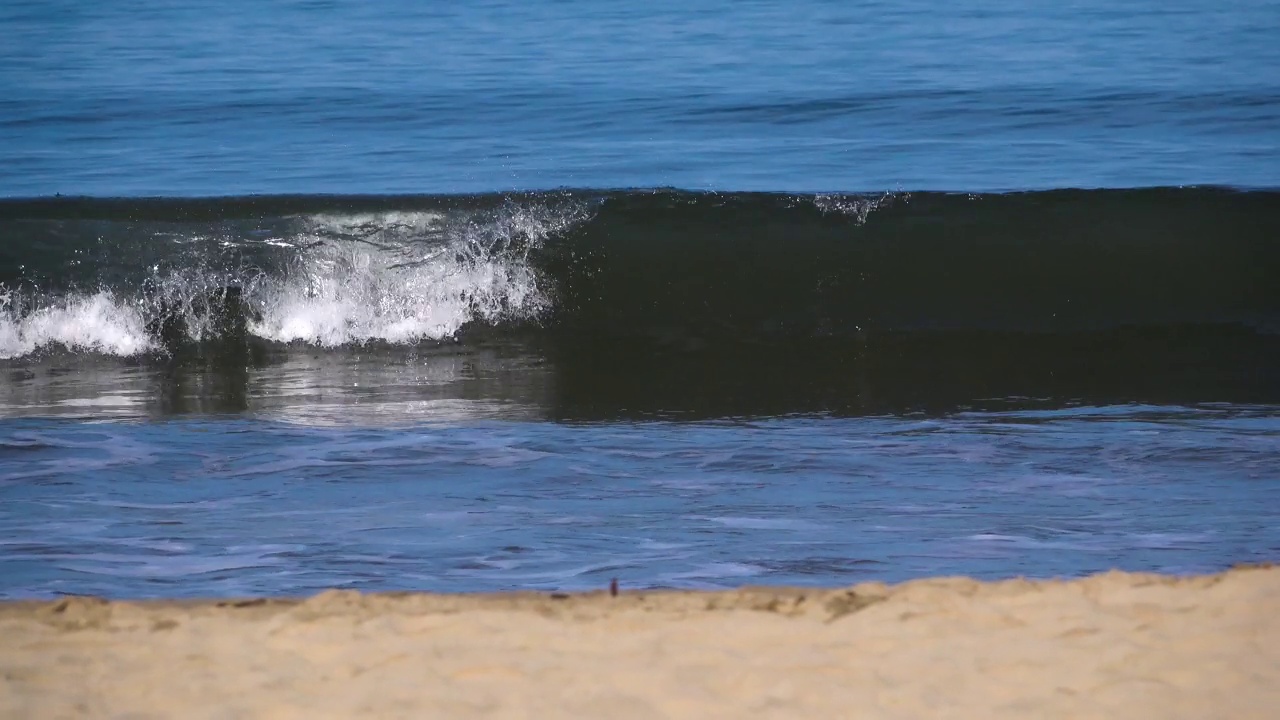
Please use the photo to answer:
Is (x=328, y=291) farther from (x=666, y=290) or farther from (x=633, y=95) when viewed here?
(x=633, y=95)

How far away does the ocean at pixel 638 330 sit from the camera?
15.4 ft

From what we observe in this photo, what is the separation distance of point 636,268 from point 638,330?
77cm

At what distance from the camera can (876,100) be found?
17703 mm

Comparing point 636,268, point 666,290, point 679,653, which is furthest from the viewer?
point 636,268

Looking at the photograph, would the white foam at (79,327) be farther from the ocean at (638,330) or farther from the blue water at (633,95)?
the blue water at (633,95)

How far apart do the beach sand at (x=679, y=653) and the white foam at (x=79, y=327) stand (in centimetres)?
538

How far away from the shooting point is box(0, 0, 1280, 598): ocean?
4703mm

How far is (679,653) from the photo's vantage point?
3.25 m

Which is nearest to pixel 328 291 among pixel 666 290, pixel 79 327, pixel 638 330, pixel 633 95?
pixel 79 327

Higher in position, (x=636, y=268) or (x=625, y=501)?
(x=636, y=268)

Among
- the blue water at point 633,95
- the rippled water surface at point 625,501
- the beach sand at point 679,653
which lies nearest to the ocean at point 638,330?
the rippled water surface at point 625,501

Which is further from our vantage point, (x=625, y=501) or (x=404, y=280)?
(x=404, y=280)

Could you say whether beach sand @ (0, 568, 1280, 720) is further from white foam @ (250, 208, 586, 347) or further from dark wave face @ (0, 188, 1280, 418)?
white foam @ (250, 208, 586, 347)

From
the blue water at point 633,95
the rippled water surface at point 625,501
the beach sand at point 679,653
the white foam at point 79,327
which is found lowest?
the beach sand at point 679,653
